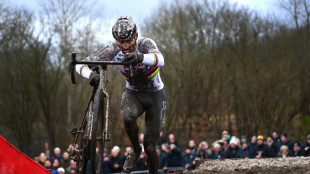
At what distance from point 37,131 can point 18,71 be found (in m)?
4.89

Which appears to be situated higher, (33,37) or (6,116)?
(33,37)

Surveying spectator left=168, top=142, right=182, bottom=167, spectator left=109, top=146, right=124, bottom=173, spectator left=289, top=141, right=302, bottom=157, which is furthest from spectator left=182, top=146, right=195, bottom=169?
spectator left=289, top=141, right=302, bottom=157

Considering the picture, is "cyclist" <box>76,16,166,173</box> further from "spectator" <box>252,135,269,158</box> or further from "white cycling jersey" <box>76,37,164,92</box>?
"spectator" <box>252,135,269,158</box>

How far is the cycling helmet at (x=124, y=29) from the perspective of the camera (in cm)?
780

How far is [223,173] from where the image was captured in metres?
9.62

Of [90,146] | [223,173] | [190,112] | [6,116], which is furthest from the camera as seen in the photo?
[190,112]

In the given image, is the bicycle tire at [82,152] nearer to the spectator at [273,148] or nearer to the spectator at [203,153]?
the spectator at [203,153]

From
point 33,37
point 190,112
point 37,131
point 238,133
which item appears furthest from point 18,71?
point 238,133

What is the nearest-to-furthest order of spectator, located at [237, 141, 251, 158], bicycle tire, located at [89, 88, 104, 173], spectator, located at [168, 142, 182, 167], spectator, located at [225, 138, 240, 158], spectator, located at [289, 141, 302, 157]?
bicycle tire, located at [89, 88, 104, 173], spectator, located at [289, 141, 302, 157], spectator, located at [237, 141, 251, 158], spectator, located at [225, 138, 240, 158], spectator, located at [168, 142, 182, 167]

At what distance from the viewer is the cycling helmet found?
7.80 meters

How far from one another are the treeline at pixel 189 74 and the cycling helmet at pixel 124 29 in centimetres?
2090

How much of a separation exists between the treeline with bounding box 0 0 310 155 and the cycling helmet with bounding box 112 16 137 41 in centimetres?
2090

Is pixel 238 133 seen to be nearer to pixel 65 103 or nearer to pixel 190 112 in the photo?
pixel 190 112

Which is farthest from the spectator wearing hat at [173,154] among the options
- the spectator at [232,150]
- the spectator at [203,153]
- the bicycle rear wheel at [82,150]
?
the bicycle rear wheel at [82,150]
